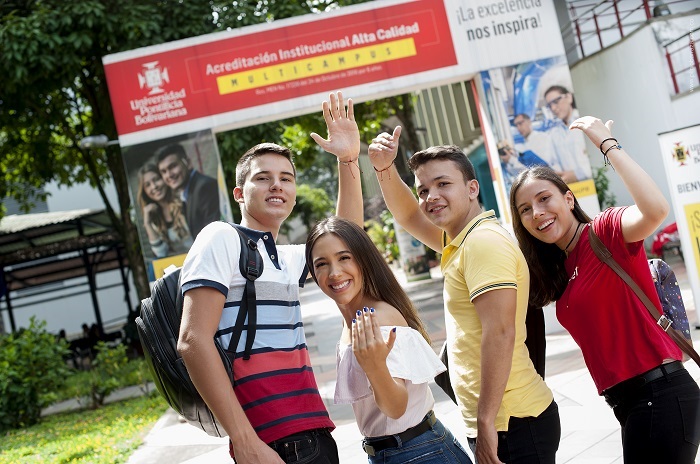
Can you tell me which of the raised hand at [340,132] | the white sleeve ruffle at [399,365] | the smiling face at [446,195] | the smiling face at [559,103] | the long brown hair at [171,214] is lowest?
the white sleeve ruffle at [399,365]

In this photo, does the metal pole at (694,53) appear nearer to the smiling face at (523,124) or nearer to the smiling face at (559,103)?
the smiling face at (559,103)

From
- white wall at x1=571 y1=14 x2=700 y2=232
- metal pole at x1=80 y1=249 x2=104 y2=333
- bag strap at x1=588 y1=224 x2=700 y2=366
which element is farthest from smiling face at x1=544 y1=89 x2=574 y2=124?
metal pole at x1=80 y1=249 x2=104 y2=333

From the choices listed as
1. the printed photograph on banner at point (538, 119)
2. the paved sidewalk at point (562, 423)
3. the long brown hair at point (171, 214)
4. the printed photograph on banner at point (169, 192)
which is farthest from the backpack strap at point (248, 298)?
the printed photograph on banner at point (538, 119)

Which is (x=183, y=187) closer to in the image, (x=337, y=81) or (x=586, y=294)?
(x=337, y=81)

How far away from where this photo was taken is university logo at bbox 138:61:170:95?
9789 mm

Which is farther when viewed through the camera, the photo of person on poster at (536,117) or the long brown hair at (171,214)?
the photo of person on poster at (536,117)

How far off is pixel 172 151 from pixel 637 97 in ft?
34.0

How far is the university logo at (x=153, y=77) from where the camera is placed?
385 inches

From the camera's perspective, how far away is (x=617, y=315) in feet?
9.04

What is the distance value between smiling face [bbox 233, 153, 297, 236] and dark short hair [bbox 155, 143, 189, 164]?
23.5 ft

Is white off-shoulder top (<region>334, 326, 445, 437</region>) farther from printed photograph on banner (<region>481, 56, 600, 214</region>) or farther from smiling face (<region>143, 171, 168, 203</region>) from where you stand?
printed photograph on banner (<region>481, 56, 600, 214</region>)

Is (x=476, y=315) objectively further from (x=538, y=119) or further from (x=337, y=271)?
(x=538, y=119)

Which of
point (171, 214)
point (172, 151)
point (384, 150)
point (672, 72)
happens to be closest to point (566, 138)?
point (172, 151)

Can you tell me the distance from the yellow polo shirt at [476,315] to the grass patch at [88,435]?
5.81 metres
